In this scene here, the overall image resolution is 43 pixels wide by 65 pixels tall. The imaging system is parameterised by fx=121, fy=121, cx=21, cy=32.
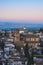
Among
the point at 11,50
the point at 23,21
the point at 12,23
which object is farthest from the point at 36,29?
the point at 11,50

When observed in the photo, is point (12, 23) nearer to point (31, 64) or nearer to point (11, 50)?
point (11, 50)

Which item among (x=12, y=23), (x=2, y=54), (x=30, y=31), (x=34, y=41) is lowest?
(x=2, y=54)

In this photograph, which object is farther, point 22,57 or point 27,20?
point 27,20

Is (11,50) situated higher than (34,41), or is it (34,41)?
(34,41)

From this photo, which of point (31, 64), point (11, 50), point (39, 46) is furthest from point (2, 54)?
point (39, 46)

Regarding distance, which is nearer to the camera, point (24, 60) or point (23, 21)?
point (24, 60)

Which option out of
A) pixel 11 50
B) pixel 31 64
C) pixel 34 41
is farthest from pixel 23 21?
pixel 31 64

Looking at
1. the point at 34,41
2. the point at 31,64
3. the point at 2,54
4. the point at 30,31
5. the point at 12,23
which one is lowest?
the point at 31,64

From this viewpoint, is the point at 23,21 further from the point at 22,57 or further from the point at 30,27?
the point at 22,57

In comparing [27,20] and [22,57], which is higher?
[27,20]
